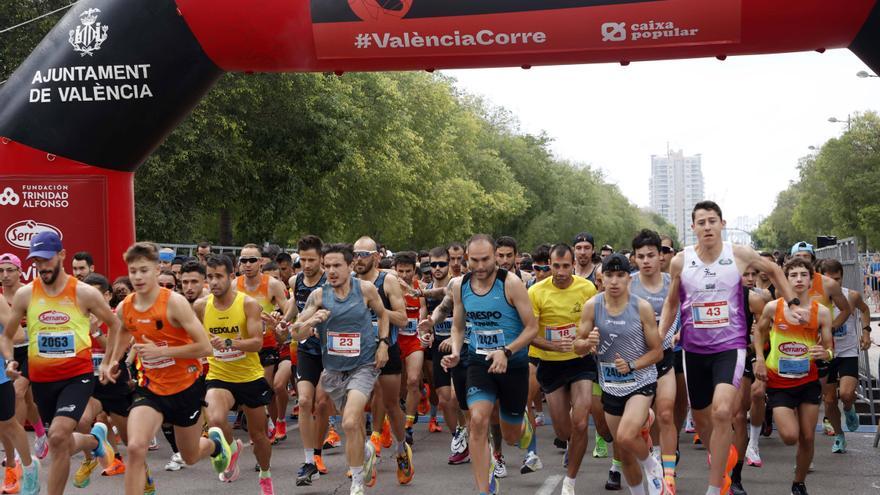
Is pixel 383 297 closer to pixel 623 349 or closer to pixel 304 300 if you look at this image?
pixel 304 300

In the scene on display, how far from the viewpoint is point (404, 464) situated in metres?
9.72

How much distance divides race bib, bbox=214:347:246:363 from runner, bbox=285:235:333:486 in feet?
2.47

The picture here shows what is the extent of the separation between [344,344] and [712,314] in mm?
2877

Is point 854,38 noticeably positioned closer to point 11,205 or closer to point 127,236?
point 127,236

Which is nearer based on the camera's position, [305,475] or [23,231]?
Answer: [305,475]

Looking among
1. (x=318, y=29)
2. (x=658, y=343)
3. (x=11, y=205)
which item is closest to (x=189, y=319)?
(x=658, y=343)

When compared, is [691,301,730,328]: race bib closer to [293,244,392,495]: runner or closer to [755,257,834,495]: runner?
[755,257,834,495]: runner

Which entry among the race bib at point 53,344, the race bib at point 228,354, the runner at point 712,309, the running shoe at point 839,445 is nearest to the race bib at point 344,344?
the race bib at point 228,354

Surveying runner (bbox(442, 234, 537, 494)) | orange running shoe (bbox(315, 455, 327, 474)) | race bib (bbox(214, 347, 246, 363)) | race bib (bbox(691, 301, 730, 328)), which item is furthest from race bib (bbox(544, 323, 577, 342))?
race bib (bbox(214, 347, 246, 363))

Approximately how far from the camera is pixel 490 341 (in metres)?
8.32

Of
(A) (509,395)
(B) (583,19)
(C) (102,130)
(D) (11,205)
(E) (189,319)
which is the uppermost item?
(B) (583,19)

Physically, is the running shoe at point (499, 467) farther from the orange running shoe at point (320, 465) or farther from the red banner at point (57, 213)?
the red banner at point (57, 213)

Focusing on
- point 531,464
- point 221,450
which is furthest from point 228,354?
point 531,464

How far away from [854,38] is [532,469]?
5.45 m
